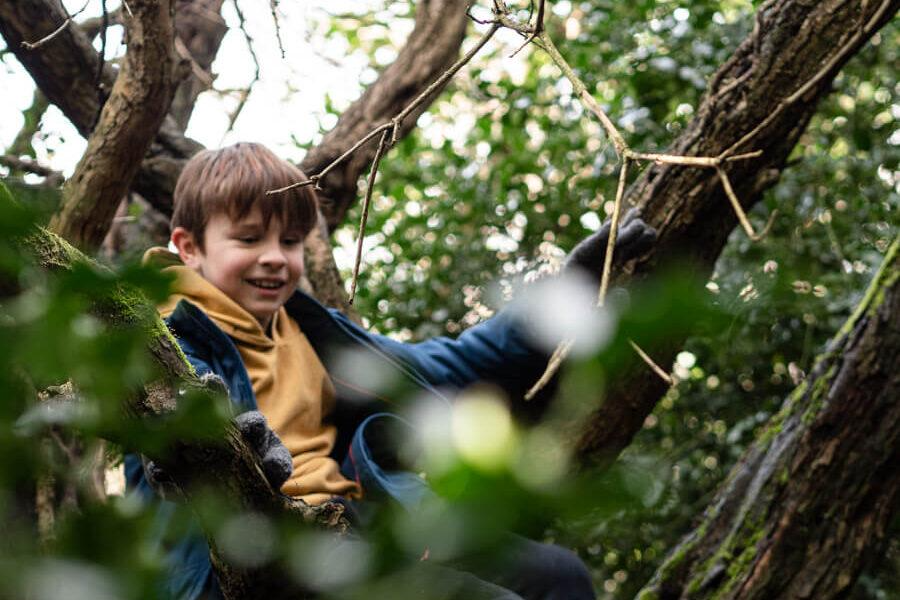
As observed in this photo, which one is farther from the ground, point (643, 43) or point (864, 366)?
point (643, 43)

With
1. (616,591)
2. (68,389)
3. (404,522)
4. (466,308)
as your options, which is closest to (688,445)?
(616,591)

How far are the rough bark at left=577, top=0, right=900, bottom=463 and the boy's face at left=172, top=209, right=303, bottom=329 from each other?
0.78m

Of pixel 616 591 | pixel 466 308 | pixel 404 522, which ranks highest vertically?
pixel 404 522

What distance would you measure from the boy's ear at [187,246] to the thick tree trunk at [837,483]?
1.41 m

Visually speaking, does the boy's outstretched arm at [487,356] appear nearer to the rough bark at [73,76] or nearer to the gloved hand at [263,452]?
the rough bark at [73,76]

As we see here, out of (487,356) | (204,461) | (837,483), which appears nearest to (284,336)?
(487,356)

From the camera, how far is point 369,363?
2320 mm

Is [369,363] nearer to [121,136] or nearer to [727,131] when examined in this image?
[121,136]

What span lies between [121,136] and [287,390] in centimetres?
72

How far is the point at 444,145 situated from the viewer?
4.00 metres

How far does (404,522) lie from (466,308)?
3103 millimetres

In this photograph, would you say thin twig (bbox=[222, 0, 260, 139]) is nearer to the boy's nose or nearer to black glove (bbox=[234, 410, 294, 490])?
the boy's nose

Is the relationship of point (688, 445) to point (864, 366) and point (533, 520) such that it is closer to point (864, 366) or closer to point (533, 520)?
point (864, 366)

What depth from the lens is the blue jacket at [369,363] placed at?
2.11 metres
